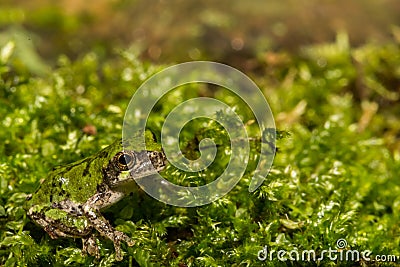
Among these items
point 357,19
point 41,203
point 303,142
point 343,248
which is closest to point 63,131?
point 41,203

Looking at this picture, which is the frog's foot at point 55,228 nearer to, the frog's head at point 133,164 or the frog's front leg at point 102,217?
the frog's front leg at point 102,217

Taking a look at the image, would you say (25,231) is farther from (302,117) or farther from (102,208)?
A: (302,117)

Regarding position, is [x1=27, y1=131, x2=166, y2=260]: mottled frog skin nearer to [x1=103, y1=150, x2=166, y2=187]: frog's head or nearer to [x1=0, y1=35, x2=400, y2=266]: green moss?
[x1=103, y1=150, x2=166, y2=187]: frog's head

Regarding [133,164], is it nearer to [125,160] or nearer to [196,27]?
[125,160]

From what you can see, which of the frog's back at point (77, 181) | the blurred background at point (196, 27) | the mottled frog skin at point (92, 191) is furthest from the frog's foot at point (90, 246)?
the blurred background at point (196, 27)

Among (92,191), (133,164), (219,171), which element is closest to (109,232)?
(92,191)

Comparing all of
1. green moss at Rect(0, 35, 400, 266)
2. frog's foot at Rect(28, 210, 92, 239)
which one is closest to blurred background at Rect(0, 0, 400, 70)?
green moss at Rect(0, 35, 400, 266)

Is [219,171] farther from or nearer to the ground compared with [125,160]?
farther from the ground
